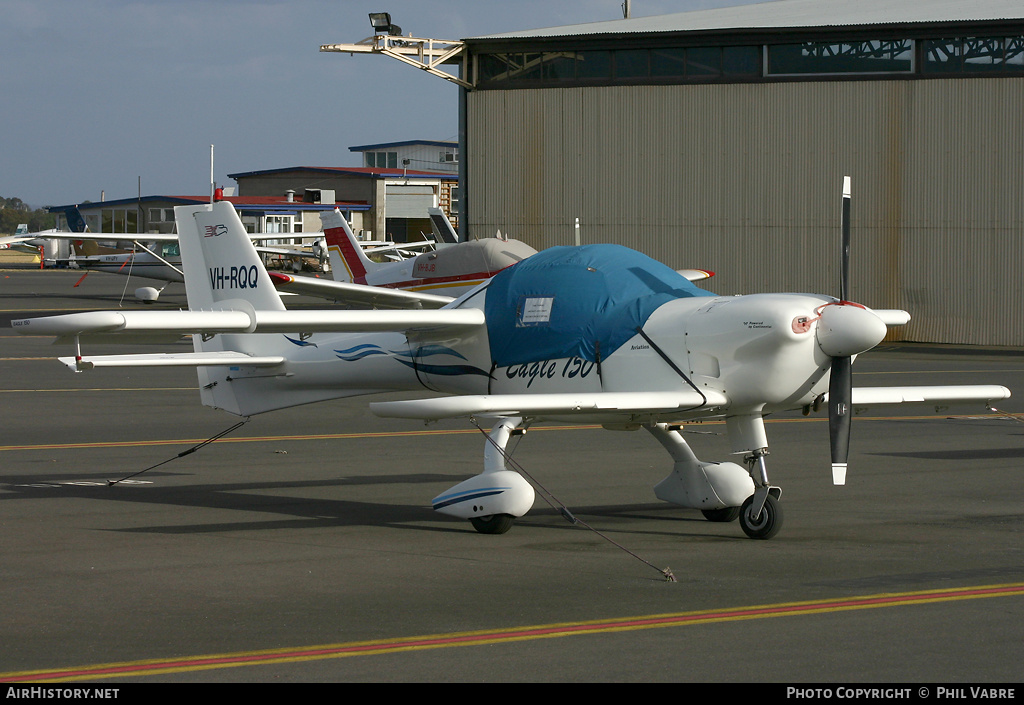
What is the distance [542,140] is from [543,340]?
2540 cm

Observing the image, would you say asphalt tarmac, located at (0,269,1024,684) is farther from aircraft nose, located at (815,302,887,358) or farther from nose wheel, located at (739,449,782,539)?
aircraft nose, located at (815,302,887,358)

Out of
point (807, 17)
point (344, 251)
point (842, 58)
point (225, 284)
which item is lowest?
point (225, 284)

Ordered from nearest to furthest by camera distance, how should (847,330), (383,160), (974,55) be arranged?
(847,330) < (974,55) < (383,160)

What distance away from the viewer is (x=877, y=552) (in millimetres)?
9539

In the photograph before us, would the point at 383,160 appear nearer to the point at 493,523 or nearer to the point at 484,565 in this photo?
the point at 493,523

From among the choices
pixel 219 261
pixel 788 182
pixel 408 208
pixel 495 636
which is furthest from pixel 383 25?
pixel 408 208

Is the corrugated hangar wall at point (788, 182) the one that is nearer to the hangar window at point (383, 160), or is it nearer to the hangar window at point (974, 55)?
the hangar window at point (974, 55)

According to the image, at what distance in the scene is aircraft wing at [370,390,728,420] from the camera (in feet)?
30.5

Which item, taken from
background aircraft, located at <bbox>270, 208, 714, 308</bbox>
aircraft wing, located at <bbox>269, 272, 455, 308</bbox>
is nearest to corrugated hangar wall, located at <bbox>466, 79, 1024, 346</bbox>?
background aircraft, located at <bbox>270, 208, 714, 308</bbox>

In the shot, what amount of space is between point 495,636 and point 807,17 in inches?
1183

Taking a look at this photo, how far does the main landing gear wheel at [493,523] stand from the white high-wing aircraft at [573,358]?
1cm

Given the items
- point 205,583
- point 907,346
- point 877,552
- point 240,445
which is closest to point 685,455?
point 877,552

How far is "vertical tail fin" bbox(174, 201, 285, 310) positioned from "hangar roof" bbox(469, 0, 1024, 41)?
22853 mm

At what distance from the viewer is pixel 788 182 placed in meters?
33.6
